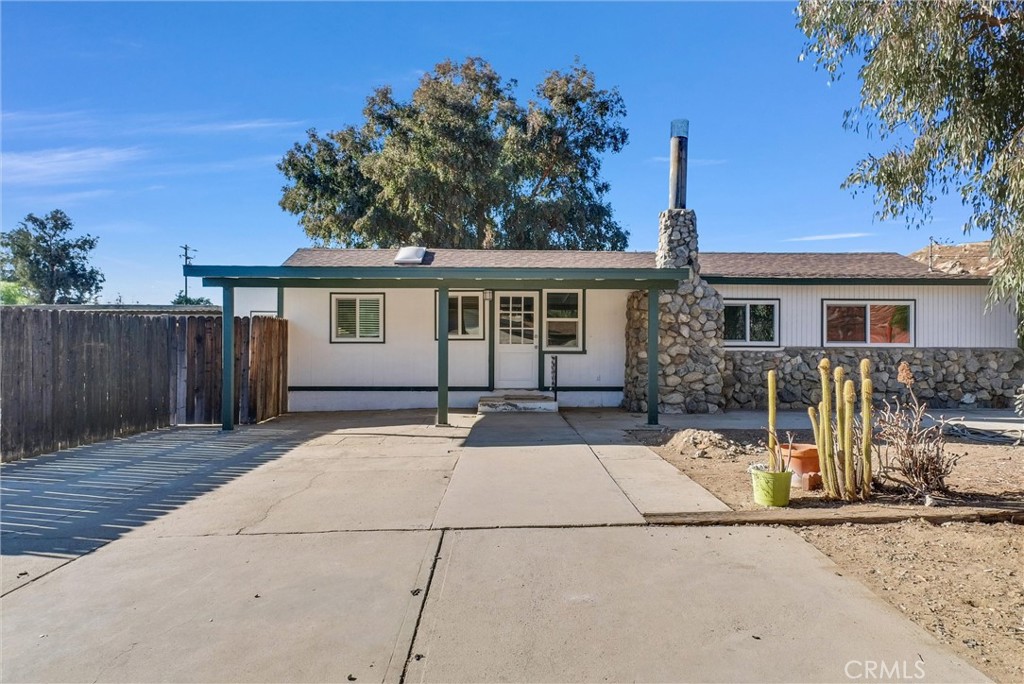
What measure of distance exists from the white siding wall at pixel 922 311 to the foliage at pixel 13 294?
1282 inches

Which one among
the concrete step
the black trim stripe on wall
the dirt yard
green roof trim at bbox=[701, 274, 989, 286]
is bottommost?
the dirt yard

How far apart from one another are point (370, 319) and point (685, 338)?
6689mm

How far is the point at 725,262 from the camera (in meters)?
14.2

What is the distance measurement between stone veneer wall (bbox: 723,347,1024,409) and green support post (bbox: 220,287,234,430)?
9.88m

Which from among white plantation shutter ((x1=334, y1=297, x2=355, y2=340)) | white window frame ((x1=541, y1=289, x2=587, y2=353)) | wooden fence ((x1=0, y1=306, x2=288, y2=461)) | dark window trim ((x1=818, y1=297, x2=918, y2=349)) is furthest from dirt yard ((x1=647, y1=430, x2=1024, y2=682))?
white plantation shutter ((x1=334, y1=297, x2=355, y2=340))

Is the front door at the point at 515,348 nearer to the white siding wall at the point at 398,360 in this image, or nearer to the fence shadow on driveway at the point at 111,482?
the white siding wall at the point at 398,360

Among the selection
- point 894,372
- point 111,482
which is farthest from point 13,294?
point 894,372

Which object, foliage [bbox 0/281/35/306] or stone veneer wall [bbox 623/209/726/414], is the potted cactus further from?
foliage [bbox 0/281/35/306]

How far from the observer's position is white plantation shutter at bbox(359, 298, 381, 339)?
12.6 metres

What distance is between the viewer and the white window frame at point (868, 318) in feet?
42.2

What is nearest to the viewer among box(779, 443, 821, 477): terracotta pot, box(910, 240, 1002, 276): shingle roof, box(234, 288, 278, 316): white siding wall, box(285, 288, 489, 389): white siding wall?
box(779, 443, 821, 477): terracotta pot

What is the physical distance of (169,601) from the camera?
11.2ft

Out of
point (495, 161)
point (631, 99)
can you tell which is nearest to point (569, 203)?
point (495, 161)

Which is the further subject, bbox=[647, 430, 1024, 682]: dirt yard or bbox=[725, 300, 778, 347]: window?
bbox=[725, 300, 778, 347]: window
